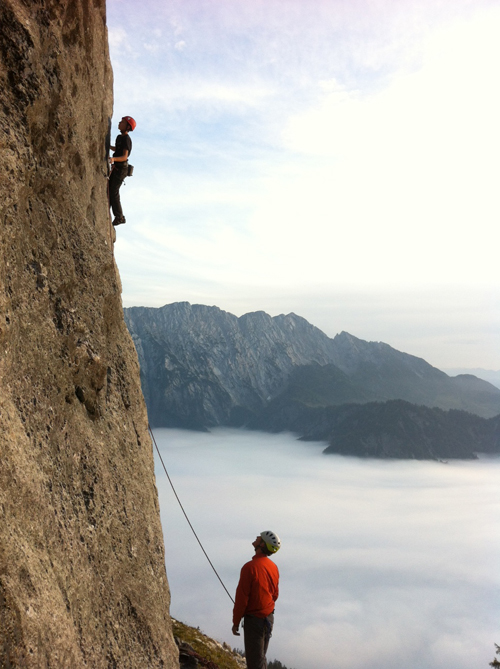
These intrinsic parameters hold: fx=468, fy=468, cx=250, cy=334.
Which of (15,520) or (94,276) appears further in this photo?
(94,276)

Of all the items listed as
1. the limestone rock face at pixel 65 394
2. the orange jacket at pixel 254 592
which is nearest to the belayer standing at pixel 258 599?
the orange jacket at pixel 254 592

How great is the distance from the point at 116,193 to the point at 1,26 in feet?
20.3

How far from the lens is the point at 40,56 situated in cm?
912

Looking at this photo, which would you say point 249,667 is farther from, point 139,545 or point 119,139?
point 119,139

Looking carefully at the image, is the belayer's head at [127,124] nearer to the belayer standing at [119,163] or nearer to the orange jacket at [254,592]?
the belayer standing at [119,163]

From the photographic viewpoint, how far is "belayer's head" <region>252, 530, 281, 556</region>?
959 cm

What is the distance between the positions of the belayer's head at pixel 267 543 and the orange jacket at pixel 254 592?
0.21 metres

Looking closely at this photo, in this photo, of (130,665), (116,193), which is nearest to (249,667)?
(130,665)

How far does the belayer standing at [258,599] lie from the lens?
937cm

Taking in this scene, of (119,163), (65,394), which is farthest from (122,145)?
(65,394)

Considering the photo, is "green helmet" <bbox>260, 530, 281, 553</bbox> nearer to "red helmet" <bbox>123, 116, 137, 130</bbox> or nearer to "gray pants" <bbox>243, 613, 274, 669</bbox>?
"gray pants" <bbox>243, 613, 274, 669</bbox>

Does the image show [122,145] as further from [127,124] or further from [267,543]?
[267,543]

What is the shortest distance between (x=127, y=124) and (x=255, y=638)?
13.2m

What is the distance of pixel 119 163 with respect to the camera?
1380 cm
